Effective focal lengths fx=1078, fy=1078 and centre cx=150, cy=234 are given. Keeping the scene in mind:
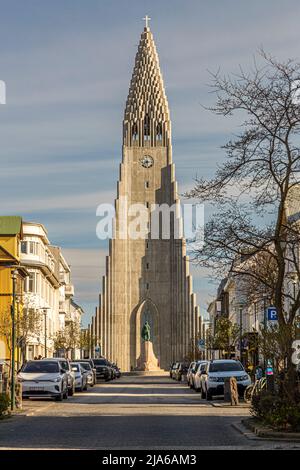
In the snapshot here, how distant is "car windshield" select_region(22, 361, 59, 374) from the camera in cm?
4628

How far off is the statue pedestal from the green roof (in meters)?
52.9

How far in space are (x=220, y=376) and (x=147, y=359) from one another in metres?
98.7

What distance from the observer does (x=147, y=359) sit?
14312 centimetres

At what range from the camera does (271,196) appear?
84.8ft

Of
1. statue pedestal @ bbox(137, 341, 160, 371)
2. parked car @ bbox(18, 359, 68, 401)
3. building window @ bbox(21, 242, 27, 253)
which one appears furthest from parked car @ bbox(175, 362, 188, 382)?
parked car @ bbox(18, 359, 68, 401)

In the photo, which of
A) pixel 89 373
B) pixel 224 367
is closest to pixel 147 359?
pixel 89 373

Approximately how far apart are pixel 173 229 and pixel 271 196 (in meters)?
132

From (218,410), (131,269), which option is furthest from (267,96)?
(131,269)

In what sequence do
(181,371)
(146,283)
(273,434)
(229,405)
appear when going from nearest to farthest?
1. (273,434)
2. (229,405)
3. (181,371)
4. (146,283)

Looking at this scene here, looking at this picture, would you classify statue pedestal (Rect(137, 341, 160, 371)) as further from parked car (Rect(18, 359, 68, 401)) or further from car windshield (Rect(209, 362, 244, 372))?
car windshield (Rect(209, 362, 244, 372))

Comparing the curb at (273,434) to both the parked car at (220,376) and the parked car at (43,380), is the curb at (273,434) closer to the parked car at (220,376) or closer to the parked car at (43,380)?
the parked car at (220,376)

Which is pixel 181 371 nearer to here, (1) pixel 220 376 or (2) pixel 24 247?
(2) pixel 24 247

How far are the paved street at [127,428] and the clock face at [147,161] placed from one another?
119290 millimetres

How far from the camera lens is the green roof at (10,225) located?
91625mm
